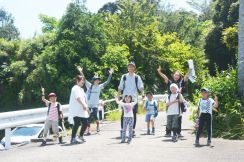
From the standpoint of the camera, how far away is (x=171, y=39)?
132 ft

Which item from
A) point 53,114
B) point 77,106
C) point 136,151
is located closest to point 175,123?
point 136,151

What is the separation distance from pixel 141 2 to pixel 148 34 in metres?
12.2

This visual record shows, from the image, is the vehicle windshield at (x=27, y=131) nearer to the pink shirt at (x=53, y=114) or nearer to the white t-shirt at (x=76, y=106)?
the pink shirt at (x=53, y=114)

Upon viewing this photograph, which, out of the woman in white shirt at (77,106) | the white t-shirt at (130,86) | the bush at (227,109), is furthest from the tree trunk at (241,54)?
the woman in white shirt at (77,106)

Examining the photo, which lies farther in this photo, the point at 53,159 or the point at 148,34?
the point at 148,34

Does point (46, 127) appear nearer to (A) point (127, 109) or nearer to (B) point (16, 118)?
(B) point (16, 118)

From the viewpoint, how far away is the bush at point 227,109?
13.5 m

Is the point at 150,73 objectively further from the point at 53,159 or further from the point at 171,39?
the point at 53,159

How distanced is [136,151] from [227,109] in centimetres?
438

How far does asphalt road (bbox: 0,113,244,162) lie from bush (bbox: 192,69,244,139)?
698 millimetres

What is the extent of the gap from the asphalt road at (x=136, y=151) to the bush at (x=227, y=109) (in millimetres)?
698

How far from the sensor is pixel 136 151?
35.8ft

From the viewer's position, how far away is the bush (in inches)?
533

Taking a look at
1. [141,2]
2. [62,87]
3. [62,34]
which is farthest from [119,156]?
[141,2]
